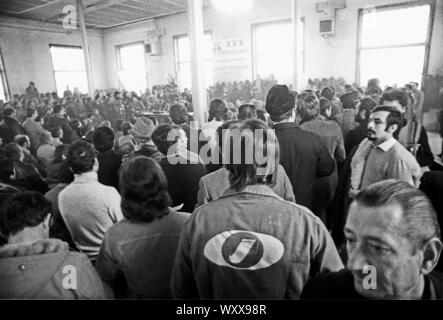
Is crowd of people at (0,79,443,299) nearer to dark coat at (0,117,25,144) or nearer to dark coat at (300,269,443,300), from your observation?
dark coat at (300,269,443,300)

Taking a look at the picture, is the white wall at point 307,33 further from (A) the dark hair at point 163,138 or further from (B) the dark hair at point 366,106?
(A) the dark hair at point 163,138

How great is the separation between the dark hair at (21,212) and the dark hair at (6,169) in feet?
2.22

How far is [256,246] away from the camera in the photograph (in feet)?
2.37

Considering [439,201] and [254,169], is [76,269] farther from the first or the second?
[439,201]

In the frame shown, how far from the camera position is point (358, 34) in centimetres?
684

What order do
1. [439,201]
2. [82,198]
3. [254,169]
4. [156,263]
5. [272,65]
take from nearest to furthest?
[254,169] → [156,263] → [439,201] → [82,198] → [272,65]

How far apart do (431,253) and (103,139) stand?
161 centimetres

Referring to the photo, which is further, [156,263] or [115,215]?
[115,215]

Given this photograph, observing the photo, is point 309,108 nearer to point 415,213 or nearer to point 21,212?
point 415,213

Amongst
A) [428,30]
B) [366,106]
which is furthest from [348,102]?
[428,30]

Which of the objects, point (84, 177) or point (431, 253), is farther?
point (84, 177)

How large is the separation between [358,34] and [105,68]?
7676 mm
